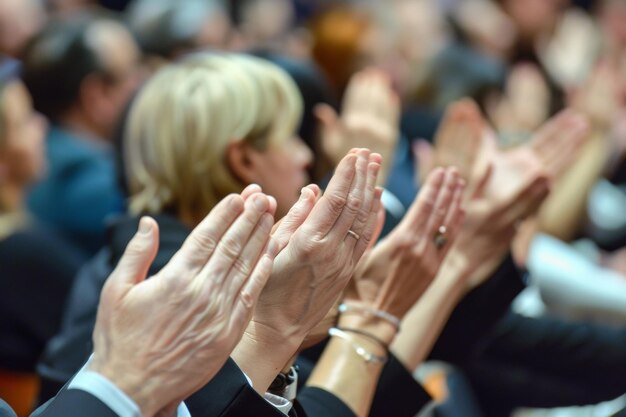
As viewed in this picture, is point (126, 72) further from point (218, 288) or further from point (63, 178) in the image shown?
point (218, 288)

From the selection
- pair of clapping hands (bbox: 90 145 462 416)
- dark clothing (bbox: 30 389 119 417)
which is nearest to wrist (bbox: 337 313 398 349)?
pair of clapping hands (bbox: 90 145 462 416)

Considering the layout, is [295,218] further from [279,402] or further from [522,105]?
[522,105]

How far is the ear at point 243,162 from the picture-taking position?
6.27ft

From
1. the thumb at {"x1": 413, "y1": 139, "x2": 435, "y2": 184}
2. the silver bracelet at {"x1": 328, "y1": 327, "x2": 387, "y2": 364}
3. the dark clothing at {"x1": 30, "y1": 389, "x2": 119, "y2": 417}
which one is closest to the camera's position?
the dark clothing at {"x1": 30, "y1": 389, "x2": 119, "y2": 417}

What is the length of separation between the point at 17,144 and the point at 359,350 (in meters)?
1.51

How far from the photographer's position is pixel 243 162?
1928 millimetres

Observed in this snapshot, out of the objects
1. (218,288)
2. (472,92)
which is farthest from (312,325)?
(472,92)

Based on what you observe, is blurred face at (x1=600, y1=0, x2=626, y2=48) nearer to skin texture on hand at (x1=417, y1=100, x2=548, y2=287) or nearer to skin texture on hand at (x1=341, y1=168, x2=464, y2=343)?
skin texture on hand at (x1=417, y1=100, x2=548, y2=287)

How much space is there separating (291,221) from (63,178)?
212 cm

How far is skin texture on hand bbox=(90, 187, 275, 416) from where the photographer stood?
1021 millimetres

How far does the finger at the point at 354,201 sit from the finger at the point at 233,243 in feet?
0.51

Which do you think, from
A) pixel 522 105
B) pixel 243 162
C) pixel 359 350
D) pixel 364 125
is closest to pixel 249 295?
pixel 359 350

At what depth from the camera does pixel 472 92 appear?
3.44m

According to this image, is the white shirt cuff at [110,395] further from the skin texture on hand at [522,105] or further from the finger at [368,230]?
the skin texture on hand at [522,105]
